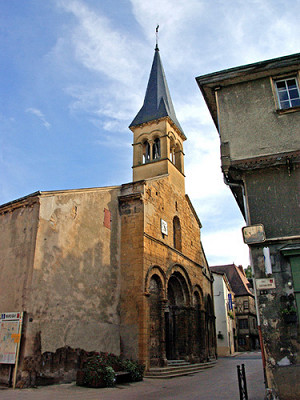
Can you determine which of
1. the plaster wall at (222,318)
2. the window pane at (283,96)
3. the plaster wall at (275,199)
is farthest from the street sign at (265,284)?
the plaster wall at (222,318)

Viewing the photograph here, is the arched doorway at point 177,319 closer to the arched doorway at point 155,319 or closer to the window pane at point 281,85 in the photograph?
the arched doorway at point 155,319

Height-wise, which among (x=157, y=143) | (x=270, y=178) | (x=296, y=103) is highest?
(x=157, y=143)

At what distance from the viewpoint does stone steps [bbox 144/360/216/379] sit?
40.7 ft

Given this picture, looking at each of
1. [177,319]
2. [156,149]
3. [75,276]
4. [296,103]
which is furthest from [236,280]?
[296,103]

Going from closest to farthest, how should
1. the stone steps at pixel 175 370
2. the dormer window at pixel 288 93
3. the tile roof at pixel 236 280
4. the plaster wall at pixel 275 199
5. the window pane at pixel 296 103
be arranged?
the plaster wall at pixel 275 199
the window pane at pixel 296 103
the dormer window at pixel 288 93
the stone steps at pixel 175 370
the tile roof at pixel 236 280

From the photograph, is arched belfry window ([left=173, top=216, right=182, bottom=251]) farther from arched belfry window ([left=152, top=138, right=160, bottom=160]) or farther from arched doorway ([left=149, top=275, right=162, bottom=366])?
arched belfry window ([left=152, top=138, right=160, bottom=160])

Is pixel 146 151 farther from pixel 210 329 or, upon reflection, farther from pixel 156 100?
pixel 210 329

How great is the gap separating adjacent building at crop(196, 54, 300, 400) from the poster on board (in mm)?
6759

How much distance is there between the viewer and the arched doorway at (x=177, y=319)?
52.5ft

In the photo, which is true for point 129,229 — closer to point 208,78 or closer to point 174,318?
point 174,318

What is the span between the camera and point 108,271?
44.1ft

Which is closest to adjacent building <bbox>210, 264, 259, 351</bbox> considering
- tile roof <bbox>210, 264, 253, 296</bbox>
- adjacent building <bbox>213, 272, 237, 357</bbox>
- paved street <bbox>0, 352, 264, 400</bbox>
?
tile roof <bbox>210, 264, 253, 296</bbox>

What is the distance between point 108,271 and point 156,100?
1337cm

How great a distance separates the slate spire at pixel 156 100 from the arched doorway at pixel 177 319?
9.73 metres
